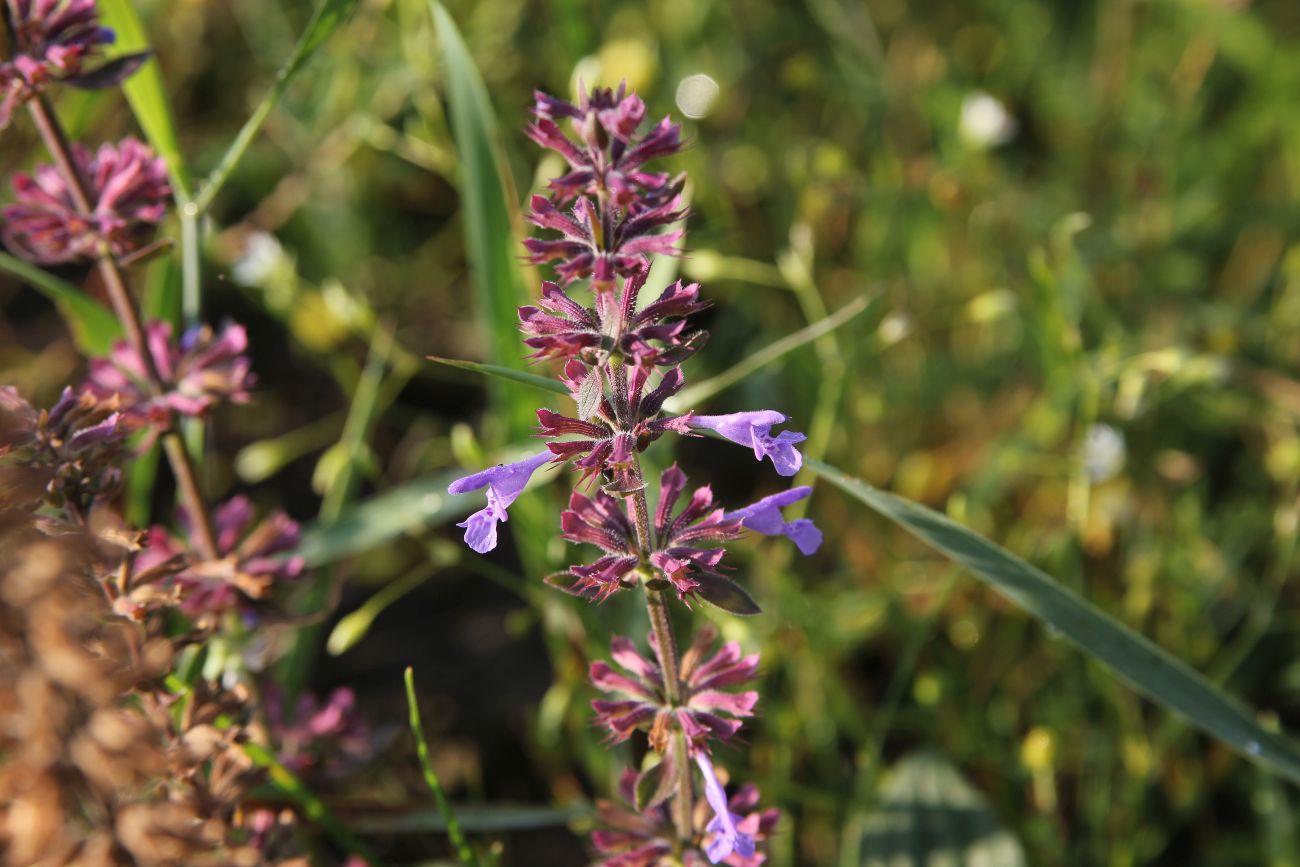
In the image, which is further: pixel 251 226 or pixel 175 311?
pixel 251 226

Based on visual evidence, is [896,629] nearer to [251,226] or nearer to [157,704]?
[157,704]

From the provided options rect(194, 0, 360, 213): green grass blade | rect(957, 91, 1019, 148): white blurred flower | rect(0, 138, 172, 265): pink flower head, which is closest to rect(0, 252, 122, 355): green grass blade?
rect(0, 138, 172, 265): pink flower head

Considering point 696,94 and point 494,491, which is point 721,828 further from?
point 696,94

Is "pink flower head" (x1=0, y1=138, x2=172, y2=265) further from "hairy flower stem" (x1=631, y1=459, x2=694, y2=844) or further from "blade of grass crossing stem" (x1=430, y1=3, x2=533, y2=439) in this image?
"hairy flower stem" (x1=631, y1=459, x2=694, y2=844)

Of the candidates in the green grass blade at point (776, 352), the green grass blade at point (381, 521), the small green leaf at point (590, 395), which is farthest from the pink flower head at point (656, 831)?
the green grass blade at point (381, 521)

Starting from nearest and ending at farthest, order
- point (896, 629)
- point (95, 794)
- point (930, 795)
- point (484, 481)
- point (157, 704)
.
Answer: point (95, 794)
point (484, 481)
point (157, 704)
point (930, 795)
point (896, 629)

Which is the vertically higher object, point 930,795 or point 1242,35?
point 1242,35

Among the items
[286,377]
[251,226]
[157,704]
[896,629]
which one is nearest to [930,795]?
[896,629]
